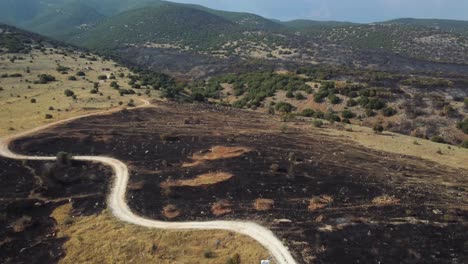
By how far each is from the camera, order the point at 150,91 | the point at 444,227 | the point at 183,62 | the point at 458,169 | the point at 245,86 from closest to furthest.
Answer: the point at 444,227 → the point at 458,169 → the point at 150,91 → the point at 245,86 → the point at 183,62

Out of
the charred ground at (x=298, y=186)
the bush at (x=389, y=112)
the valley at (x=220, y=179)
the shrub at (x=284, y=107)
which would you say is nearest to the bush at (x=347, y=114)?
the valley at (x=220, y=179)

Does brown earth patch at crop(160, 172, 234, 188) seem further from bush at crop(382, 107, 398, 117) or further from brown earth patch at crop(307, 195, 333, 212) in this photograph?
bush at crop(382, 107, 398, 117)

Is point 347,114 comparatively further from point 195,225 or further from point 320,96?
point 195,225

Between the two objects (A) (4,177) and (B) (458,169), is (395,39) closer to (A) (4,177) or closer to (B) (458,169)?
(B) (458,169)

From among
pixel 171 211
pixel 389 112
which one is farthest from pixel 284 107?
pixel 171 211

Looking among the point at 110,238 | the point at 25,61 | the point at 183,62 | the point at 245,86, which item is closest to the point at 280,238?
the point at 110,238

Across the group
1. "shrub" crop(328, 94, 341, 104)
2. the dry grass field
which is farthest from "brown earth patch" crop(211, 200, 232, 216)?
"shrub" crop(328, 94, 341, 104)

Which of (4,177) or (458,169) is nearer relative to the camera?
(4,177)
